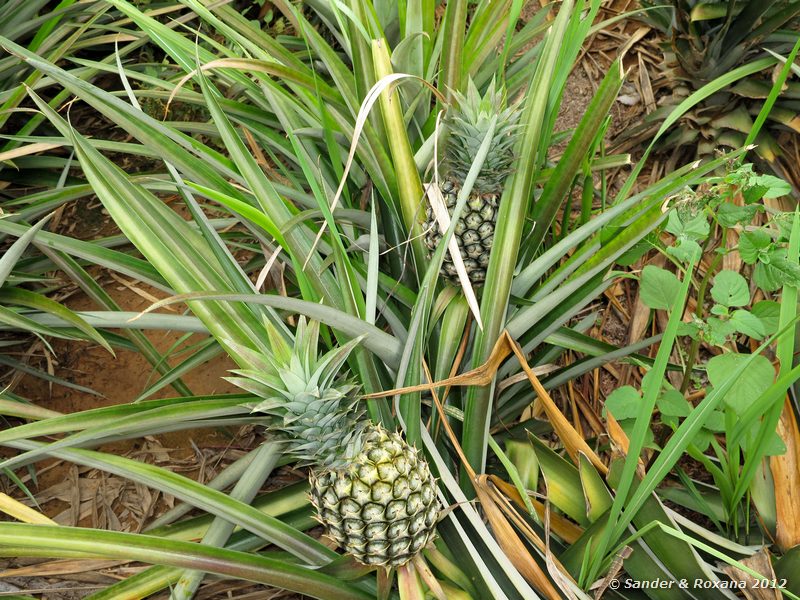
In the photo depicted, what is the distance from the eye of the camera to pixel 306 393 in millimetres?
788

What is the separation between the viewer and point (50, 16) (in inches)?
66.7

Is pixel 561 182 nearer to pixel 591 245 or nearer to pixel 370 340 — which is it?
pixel 591 245

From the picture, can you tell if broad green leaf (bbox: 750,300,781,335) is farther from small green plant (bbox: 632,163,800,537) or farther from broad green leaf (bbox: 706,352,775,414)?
broad green leaf (bbox: 706,352,775,414)

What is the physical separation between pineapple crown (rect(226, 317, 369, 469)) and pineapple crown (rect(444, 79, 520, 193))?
44 cm

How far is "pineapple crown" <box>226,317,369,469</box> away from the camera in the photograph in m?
0.78

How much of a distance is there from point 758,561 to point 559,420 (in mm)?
328

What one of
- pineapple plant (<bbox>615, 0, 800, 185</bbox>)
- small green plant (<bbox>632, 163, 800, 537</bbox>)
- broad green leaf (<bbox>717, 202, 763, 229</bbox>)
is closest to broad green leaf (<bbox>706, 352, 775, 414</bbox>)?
small green plant (<bbox>632, 163, 800, 537</bbox>)

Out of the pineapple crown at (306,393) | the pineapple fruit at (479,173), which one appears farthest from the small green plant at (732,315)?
the pineapple crown at (306,393)

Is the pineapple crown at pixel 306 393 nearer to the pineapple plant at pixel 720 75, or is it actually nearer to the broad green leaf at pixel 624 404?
the broad green leaf at pixel 624 404

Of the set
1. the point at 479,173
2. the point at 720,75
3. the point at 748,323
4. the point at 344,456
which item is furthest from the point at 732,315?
the point at 720,75

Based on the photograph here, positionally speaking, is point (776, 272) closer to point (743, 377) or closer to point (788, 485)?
point (743, 377)

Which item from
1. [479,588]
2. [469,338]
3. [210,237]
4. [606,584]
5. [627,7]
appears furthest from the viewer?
[627,7]

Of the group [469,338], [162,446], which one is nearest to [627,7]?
[469,338]

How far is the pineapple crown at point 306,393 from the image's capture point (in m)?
0.78
